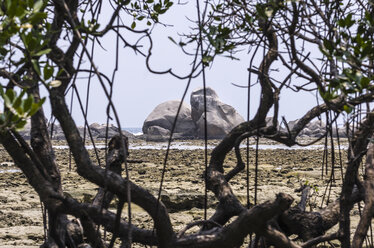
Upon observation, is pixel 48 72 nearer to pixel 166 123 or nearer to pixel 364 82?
pixel 364 82

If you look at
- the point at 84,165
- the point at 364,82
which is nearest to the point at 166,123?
the point at 84,165

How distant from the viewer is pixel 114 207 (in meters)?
6.25

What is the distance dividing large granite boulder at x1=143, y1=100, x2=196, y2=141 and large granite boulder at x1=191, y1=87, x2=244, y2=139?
0.64 meters

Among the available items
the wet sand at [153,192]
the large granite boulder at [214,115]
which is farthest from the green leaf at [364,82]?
the large granite boulder at [214,115]

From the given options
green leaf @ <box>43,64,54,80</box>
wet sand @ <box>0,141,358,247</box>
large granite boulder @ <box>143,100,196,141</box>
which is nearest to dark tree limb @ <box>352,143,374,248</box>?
wet sand @ <box>0,141,358,247</box>

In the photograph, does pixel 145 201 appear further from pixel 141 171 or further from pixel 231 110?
pixel 231 110

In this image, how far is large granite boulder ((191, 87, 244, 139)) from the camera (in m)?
31.3

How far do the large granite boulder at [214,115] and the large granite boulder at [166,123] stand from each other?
2.11 feet

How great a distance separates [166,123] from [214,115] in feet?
12.1

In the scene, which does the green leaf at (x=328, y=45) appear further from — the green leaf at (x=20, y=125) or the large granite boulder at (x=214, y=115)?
the large granite boulder at (x=214, y=115)

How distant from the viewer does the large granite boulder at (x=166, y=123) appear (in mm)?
33062

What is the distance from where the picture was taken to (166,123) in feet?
111

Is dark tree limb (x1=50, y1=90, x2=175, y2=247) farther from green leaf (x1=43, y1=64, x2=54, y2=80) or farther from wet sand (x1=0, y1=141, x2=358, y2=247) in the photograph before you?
wet sand (x1=0, y1=141, x2=358, y2=247)

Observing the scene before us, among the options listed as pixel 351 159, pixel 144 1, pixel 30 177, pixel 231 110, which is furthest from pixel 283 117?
pixel 231 110
